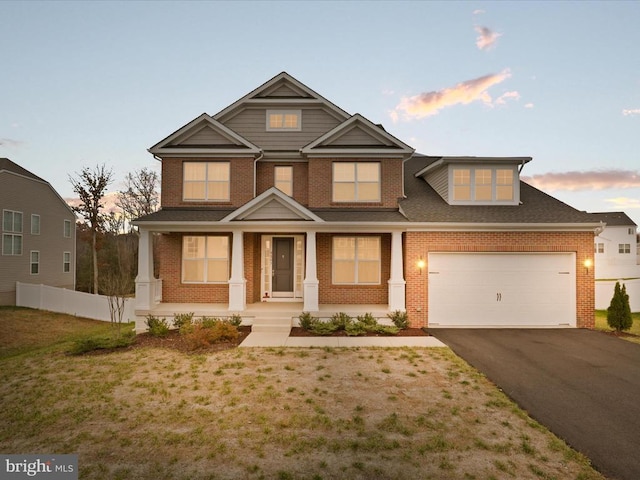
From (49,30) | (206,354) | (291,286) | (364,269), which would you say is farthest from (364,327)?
(49,30)

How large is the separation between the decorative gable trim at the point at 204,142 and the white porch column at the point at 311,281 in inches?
179

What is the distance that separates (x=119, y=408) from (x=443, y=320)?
10.0m

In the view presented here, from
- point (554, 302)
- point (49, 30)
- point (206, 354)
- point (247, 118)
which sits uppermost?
point (49, 30)

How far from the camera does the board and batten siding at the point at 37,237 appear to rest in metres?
20.2

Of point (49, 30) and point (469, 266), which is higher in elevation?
point (49, 30)

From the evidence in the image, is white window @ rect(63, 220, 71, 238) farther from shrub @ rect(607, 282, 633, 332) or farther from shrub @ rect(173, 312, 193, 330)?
shrub @ rect(607, 282, 633, 332)

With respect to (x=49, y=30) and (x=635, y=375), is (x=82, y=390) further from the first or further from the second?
(x=49, y=30)

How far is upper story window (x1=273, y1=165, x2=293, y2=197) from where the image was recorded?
1395 cm

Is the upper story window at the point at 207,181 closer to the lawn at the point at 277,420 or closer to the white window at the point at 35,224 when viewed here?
the lawn at the point at 277,420

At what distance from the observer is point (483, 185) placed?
43.0 ft

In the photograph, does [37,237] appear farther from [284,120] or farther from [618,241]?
[618,241]

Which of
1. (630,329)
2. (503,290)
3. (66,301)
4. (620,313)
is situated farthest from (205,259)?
(630,329)

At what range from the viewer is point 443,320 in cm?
1167

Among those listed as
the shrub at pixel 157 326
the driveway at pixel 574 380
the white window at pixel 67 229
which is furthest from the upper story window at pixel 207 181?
the white window at pixel 67 229
